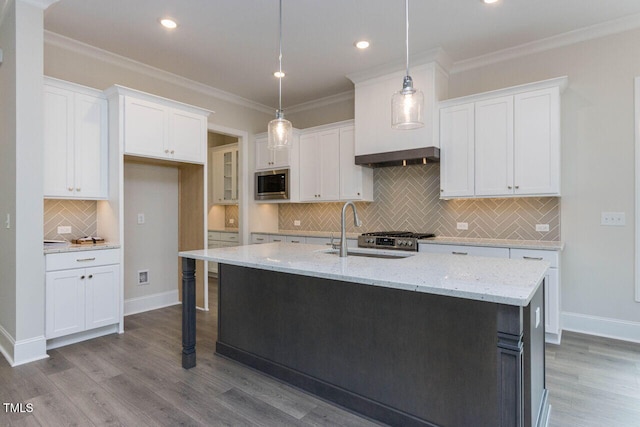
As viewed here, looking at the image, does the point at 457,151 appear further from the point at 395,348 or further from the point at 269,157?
the point at 269,157

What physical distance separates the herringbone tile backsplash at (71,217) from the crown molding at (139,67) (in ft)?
5.06

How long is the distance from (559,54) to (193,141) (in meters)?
3.98

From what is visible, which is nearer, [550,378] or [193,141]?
[550,378]

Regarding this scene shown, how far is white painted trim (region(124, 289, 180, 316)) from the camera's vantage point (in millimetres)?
4137

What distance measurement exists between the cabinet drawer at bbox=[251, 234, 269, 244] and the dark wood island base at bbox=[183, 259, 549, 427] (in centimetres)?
241

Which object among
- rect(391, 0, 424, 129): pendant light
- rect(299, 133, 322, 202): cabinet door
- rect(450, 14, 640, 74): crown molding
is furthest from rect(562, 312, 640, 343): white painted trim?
rect(299, 133, 322, 202): cabinet door

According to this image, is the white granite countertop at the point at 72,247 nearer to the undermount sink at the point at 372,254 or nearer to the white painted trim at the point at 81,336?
the white painted trim at the point at 81,336

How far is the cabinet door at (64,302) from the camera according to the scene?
3.00 m

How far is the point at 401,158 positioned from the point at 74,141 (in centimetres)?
328

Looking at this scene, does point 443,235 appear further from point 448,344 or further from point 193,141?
point 193,141

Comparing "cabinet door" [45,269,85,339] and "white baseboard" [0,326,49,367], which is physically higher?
"cabinet door" [45,269,85,339]

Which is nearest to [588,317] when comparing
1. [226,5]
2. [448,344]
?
[448,344]

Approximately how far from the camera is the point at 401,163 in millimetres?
4273

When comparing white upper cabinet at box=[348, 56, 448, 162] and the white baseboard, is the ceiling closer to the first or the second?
white upper cabinet at box=[348, 56, 448, 162]
